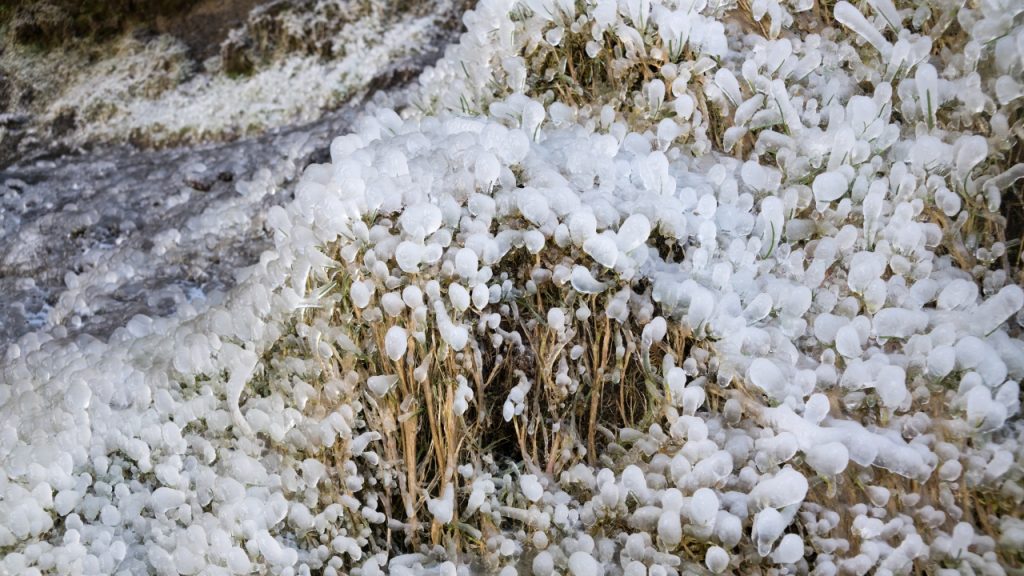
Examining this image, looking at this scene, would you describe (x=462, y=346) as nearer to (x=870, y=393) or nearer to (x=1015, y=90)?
(x=870, y=393)

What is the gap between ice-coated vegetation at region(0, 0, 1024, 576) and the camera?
1.39 meters

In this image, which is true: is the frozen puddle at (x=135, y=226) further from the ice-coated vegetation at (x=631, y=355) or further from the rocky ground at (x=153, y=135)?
the ice-coated vegetation at (x=631, y=355)

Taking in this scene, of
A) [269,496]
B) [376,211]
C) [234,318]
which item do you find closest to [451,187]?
[376,211]

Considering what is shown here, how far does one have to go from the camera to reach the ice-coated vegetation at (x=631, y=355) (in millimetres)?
1393

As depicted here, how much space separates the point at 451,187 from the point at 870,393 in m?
0.95

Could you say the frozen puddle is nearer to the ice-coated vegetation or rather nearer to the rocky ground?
the rocky ground

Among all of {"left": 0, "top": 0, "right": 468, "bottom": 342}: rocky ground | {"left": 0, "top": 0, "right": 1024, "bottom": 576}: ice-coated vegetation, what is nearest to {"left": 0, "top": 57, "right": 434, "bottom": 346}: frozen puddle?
{"left": 0, "top": 0, "right": 468, "bottom": 342}: rocky ground

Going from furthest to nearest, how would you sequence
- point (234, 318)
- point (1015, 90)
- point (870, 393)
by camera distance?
point (234, 318) → point (1015, 90) → point (870, 393)

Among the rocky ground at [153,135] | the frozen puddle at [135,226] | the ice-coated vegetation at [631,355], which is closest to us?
the ice-coated vegetation at [631,355]

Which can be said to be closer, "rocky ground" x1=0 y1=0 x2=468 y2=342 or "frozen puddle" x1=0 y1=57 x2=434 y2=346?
"frozen puddle" x1=0 y1=57 x2=434 y2=346

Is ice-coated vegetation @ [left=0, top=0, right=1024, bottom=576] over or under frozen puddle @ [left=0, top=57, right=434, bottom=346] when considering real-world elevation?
over

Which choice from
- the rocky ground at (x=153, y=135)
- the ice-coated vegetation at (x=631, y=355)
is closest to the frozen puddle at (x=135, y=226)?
the rocky ground at (x=153, y=135)

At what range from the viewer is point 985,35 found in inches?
65.2

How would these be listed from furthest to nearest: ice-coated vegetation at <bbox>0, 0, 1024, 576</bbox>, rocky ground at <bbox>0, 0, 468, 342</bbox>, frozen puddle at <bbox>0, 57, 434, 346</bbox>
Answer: rocky ground at <bbox>0, 0, 468, 342</bbox> → frozen puddle at <bbox>0, 57, 434, 346</bbox> → ice-coated vegetation at <bbox>0, 0, 1024, 576</bbox>
